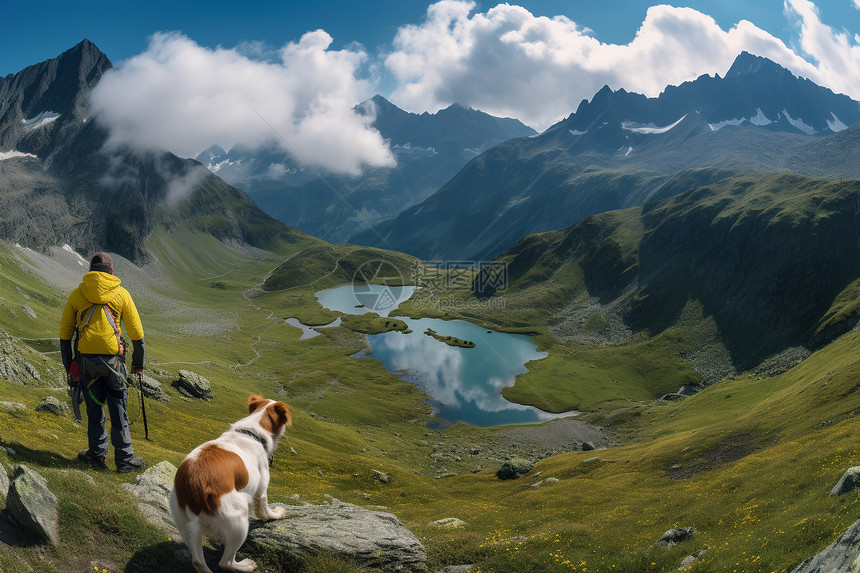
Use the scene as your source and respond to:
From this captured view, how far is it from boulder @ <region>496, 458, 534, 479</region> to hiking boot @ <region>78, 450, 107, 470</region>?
197ft

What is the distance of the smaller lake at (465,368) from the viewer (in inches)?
4715

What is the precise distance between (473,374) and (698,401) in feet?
207

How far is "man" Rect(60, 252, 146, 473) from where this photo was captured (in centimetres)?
1449

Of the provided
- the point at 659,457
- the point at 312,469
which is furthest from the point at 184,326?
the point at 659,457

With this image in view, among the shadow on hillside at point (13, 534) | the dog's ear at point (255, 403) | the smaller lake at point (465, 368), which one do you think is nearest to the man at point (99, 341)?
the shadow on hillside at point (13, 534)

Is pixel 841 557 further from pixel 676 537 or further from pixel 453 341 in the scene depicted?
pixel 453 341

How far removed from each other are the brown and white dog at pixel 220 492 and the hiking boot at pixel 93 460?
24.4 ft

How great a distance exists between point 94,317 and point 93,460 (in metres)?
5.51

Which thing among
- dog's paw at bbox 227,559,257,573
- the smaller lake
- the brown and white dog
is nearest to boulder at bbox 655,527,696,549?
dog's paw at bbox 227,559,257,573

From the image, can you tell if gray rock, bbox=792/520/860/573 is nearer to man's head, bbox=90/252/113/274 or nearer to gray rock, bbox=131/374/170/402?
man's head, bbox=90/252/113/274

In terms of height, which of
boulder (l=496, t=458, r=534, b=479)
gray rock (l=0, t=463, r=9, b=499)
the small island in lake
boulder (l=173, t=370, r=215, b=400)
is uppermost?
gray rock (l=0, t=463, r=9, b=499)

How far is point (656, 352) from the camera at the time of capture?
16800 centimetres

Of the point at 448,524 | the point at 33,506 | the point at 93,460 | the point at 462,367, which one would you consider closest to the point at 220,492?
the point at 33,506

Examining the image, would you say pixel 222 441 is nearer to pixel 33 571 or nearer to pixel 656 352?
pixel 33 571
